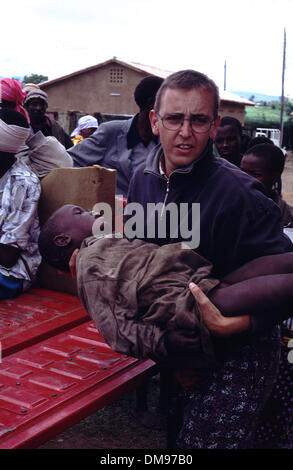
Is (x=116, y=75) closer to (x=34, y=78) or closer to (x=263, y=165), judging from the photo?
(x=34, y=78)

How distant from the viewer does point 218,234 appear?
72.9 inches

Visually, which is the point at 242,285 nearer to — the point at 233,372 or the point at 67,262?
the point at 233,372

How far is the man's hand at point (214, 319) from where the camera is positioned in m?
1.75

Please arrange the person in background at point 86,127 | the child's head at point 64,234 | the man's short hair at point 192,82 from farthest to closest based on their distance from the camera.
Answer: the person in background at point 86,127 → the child's head at point 64,234 → the man's short hair at point 192,82

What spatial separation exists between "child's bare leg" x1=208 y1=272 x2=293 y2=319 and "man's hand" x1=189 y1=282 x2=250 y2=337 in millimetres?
31

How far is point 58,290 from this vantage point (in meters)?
3.45

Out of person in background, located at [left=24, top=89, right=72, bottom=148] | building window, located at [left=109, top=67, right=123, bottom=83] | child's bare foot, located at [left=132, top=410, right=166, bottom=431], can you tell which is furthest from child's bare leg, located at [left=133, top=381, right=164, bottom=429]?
building window, located at [left=109, top=67, right=123, bottom=83]

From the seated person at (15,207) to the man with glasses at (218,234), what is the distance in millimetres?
1397

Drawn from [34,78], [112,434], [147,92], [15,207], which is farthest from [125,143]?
[34,78]

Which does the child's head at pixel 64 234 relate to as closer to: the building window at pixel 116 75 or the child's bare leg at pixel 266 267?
the child's bare leg at pixel 266 267

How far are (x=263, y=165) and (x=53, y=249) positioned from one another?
1.87m

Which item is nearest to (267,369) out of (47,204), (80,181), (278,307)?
(278,307)

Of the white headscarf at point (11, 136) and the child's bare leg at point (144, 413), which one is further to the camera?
the child's bare leg at point (144, 413)

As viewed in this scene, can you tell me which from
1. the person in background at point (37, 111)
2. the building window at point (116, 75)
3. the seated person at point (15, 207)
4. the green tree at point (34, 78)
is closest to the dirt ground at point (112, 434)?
the seated person at point (15, 207)
